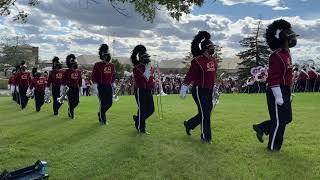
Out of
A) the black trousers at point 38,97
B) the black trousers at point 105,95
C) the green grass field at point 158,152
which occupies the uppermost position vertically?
the black trousers at point 105,95

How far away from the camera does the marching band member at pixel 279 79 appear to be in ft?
35.1

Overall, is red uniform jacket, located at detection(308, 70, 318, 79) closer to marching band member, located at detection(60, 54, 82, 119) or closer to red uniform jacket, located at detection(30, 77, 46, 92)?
red uniform jacket, located at detection(30, 77, 46, 92)

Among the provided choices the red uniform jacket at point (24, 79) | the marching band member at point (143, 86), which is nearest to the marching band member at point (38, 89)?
the red uniform jacket at point (24, 79)

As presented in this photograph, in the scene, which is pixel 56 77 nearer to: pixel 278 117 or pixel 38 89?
pixel 38 89

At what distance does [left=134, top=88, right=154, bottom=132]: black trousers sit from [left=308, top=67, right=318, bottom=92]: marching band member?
31.6m

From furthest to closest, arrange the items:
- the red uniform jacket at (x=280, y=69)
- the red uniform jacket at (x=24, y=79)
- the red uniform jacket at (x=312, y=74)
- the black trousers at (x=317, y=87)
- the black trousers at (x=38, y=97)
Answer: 1. the black trousers at (x=317, y=87)
2. the red uniform jacket at (x=312, y=74)
3. the red uniform jacket at (x=24, y=79)
4. the black trousers at (x=38, y=97)
5. the red uniform jacket at (x=280, y=69)

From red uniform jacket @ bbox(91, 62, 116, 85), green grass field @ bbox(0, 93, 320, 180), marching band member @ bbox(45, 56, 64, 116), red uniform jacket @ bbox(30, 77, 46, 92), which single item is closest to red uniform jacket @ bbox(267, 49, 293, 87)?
green grass field @ bbox(0, 93, 320, 180)

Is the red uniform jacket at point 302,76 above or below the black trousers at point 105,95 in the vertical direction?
above

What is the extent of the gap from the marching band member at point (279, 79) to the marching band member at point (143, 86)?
180 inches

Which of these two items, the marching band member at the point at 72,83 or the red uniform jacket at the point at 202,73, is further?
the marching band member at the point at 72,83

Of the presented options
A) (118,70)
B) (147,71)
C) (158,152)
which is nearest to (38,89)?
(147,71)

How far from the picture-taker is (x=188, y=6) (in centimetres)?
1098

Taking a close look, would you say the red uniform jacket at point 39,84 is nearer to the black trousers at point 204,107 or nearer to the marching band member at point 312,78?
the black trousers at point 204,107

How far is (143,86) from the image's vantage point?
48.8 feet
